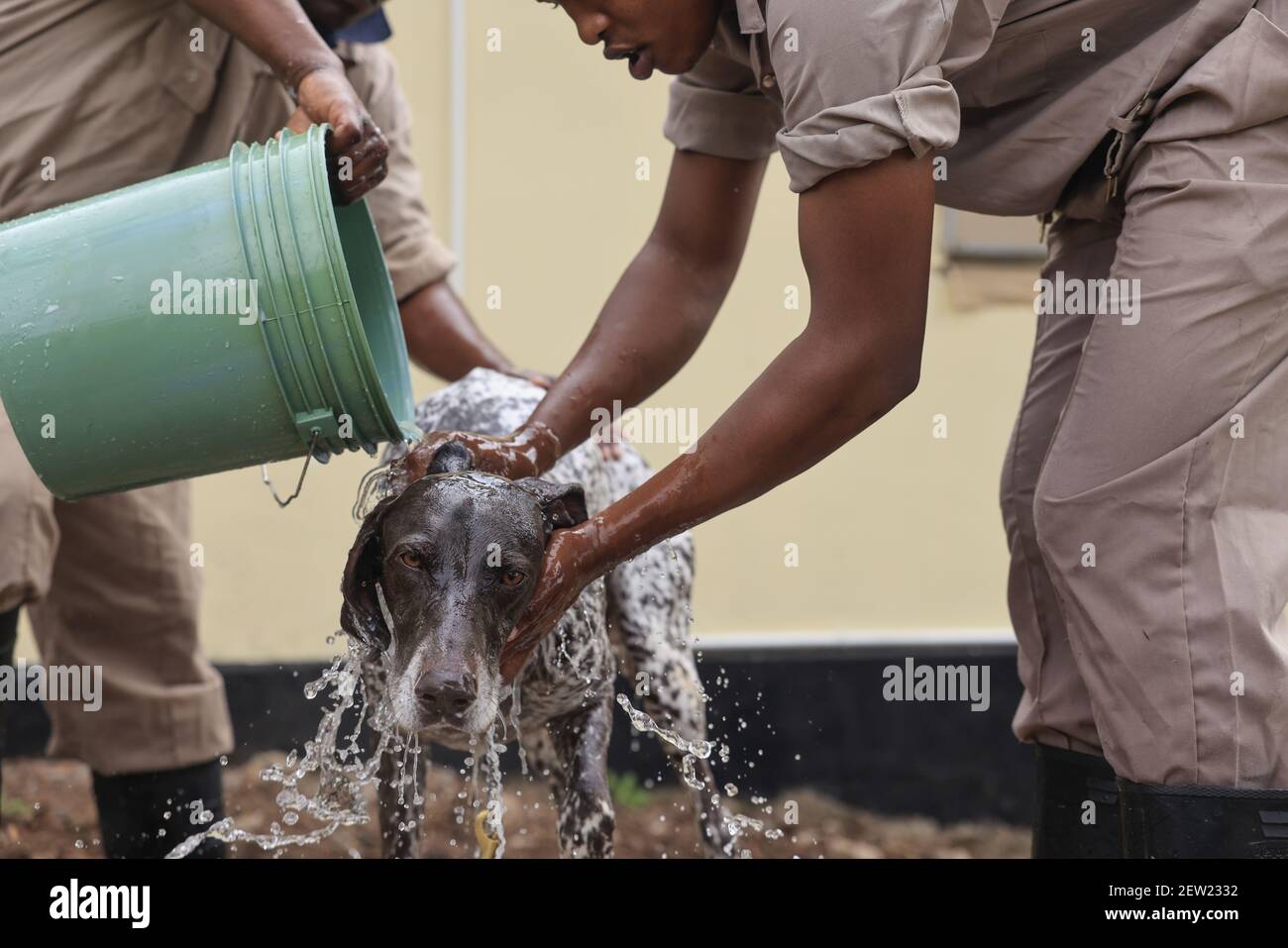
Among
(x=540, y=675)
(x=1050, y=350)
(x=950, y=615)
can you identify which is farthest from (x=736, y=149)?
(x=950, y=615)

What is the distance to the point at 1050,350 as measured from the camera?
2781 millimetres

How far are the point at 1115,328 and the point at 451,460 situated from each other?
1141 millimetres

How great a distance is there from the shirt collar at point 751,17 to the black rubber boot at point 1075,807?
1367 mm

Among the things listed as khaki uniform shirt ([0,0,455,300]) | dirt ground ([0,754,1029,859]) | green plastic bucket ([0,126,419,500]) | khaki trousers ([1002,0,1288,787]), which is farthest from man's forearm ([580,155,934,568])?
dirt ground ([0,754,1029,859])

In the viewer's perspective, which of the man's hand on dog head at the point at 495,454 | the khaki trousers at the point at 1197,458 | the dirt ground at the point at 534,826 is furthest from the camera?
the dirt ground at the point at 534,826

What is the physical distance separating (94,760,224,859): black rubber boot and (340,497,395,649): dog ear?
1314 mm

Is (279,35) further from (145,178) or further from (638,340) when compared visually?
(638,340)

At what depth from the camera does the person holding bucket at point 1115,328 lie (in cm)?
212

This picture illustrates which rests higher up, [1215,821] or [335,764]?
[1215,821]

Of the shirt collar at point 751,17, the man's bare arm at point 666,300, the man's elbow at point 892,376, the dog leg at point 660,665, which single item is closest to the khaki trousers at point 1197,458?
the man's elbow at point 892,376

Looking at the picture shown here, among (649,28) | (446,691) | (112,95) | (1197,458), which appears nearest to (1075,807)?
(1197,458)

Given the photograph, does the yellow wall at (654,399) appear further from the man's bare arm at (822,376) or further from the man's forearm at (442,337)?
the man's bare arm at (822,376)

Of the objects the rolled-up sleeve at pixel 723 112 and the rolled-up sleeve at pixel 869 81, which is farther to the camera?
the rolled-up sleeve at pixel 723 112

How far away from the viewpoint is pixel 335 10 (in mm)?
3309
